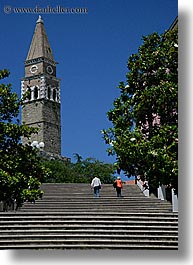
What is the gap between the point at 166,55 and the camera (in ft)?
24.1

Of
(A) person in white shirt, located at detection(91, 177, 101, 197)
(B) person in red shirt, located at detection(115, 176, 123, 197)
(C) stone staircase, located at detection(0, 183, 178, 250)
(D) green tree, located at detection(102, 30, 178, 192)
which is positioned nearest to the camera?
(C) stone staircase, located at detection(0, 183, 178, 250)

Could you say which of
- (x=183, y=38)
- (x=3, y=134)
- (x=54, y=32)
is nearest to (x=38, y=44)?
(x=54, y=32)

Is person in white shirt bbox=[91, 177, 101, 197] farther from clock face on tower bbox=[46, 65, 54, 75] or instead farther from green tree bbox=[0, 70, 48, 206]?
clock face on tower bbox=[46, 65, 54, 75]

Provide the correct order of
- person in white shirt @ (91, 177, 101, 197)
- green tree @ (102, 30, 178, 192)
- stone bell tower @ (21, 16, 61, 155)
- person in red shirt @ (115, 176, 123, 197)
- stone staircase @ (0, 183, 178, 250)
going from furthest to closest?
1. person in white shirt @ (91, 177, 101, 197)
2. person in red shirt @ (115, 176, 123, 197)
3. stone bell tower @ (21, 16, 61, 155)
4. green tree @ (102, 30, 178, 192)
5. stone staircase @ (0, 183, 178, 250)

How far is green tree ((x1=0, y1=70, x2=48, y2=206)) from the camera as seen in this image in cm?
728

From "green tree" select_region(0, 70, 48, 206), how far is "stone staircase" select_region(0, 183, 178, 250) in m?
0.25

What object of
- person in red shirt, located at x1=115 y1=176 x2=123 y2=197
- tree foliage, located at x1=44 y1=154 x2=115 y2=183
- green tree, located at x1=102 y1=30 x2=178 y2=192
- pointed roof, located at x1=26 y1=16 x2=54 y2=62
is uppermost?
pointed roof, located at x1=26 y1=16 x2=54 y2=62

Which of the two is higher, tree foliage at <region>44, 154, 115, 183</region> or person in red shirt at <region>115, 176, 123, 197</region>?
tree foliage at <region>44, 154, 115, 183</region>

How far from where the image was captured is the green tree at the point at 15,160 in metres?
7.28

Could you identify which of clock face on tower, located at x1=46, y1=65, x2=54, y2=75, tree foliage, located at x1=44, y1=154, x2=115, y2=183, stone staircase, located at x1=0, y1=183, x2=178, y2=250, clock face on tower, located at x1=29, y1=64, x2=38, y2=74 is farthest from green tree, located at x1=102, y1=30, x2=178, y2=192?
clock face on tower, located at x1=29, y1=64, x2=38, y2=74

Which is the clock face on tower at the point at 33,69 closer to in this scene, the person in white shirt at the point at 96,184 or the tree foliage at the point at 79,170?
the tree foliage at the point at 79,170

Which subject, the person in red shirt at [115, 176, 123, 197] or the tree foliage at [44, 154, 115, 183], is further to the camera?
the person in red shirt at [115, 176, 123, 197]

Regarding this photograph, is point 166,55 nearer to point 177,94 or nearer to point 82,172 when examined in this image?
point 177,94

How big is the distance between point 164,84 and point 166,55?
0.32 metres
